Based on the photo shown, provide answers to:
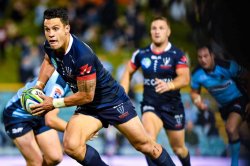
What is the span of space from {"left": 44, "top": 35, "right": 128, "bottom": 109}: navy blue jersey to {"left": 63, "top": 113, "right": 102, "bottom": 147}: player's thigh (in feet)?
0.50

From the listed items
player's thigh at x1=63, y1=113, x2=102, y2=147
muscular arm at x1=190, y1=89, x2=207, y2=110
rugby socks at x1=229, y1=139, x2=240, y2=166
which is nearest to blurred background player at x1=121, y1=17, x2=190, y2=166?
muscular arm at x1=190, y1=89, x2=207, y2=110

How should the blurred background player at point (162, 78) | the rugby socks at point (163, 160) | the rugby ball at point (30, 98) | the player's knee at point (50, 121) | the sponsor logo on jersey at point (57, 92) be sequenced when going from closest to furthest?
the rugby ball at point (30, 98) → the rugby socks at point (163, 160) → the sponsor logo on jersey at point (57, 92) → the player's knee at point (50, 121) → the blurred background player at point (162, 78)

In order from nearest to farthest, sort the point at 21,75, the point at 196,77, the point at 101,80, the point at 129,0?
1. the point at 101,80
2. the point at 196,77
3. the point at 21,75
4. the point at 129,0

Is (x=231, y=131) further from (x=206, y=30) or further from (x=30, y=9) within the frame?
(x=30, y=9)

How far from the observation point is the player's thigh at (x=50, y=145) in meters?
7.38

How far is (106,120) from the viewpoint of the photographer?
6410 millimetres

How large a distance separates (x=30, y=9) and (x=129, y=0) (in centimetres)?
284

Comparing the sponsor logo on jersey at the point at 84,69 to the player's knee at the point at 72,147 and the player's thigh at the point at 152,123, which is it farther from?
the player's thigh at the point at 152,123

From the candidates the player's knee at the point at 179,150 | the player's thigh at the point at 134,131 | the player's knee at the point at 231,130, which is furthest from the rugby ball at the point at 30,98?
the player's knee at the point at 231,130

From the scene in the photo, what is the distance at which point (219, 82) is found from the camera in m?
8.28

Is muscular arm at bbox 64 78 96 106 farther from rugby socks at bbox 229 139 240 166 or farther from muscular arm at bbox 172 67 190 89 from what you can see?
rugby socks at bbox 229 139 240 166

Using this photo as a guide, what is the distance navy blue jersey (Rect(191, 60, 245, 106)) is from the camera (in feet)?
26.5

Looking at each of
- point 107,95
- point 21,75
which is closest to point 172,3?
point 21,75

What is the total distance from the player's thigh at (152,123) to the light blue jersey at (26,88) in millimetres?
1063
